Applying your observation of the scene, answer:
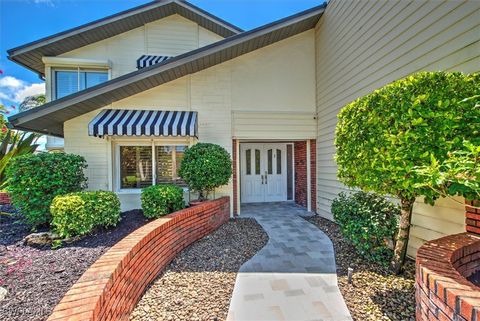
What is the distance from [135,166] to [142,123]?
2116mm

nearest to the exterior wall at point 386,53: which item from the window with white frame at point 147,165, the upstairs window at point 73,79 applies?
the window with white frame at point 147,165

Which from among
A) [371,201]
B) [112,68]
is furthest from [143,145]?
[371,201]

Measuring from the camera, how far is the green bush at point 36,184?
6.21 metres

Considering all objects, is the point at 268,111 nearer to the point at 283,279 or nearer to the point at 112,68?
the point at 283,279

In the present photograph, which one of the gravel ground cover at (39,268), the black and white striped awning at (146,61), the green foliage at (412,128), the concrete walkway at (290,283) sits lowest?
the concrete walkway at (290,283)

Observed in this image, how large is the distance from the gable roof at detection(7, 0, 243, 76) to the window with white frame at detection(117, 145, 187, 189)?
580 centimetres

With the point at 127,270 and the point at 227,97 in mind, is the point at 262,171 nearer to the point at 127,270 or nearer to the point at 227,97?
the point at 227,97

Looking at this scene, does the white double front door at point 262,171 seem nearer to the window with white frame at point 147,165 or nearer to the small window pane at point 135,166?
the window with white frame at point 147,165

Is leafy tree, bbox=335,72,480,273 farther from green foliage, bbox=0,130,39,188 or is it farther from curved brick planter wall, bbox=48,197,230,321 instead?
green foliage, bbox=0,130,39,188

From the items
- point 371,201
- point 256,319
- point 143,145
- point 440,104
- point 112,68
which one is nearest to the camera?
point 440,104

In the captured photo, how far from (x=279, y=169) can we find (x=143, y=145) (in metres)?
7.12

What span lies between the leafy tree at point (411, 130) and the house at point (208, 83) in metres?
2.20

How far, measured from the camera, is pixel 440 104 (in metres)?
3.10

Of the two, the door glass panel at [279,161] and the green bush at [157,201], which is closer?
the green bush at [157,201]
